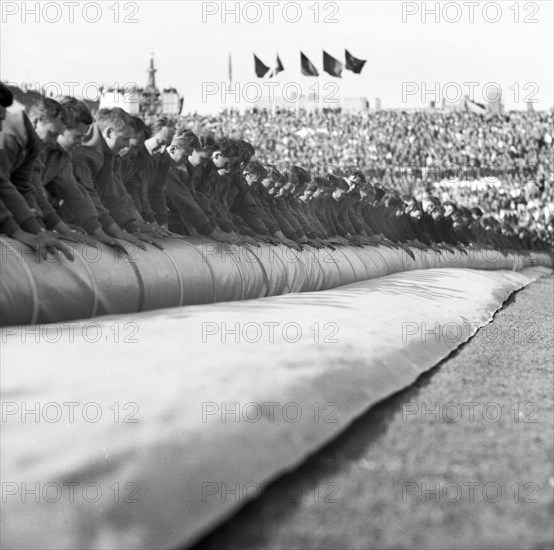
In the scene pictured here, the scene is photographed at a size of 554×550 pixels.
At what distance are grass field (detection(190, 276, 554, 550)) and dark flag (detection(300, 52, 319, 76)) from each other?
44.5 meters

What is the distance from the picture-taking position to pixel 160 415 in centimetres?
314

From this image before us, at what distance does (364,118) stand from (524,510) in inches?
2045

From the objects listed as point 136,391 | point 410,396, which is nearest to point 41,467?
point 136,391

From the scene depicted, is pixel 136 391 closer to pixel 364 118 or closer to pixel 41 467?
pixel 41 467

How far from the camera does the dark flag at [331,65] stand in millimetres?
47156

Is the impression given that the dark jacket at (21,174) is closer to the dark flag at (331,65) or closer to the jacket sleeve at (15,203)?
the jacket sleeve at (15,203)

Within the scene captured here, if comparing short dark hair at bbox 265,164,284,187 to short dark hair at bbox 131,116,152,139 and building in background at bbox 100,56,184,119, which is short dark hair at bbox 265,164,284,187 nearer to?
short dark hair at bbox 131,116,152,139

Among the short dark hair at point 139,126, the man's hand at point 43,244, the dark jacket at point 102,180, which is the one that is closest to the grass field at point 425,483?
the man's hand at point 43,244

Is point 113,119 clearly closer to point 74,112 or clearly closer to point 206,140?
point 74,112

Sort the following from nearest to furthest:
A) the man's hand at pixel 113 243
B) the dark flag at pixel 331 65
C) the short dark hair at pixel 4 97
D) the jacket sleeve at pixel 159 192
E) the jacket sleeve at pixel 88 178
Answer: the short dark hair at pixel 4 97
the man's hand at pixel 113 243
the jacket sleeve at pixel 88 178
the jacket sleeve at pixel 159 192
the dark flag at pixel 331 65

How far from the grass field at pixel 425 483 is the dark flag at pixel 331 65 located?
43.4 m

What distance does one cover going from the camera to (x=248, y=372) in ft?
12.5

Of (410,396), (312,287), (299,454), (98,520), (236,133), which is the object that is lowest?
(236,133)

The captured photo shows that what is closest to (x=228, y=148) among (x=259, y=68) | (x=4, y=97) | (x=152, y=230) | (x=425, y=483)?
(x=152, y=230)
